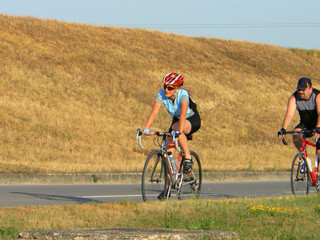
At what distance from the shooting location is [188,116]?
8844mm

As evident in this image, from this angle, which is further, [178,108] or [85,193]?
[85,193]

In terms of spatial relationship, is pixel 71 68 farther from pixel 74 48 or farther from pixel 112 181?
pixel 112 181

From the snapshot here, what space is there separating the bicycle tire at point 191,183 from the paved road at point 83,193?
130 cm

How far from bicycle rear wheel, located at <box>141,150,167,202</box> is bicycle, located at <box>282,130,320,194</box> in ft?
7.66

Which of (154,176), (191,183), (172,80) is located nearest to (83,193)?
(191,183)

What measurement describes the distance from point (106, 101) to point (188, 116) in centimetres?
2260

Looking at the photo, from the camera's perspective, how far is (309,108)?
369 inches

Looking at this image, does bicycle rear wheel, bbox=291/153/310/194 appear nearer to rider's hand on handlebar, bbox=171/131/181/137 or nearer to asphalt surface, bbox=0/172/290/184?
rider's hand on handlebar, bbox=171/131/181/137

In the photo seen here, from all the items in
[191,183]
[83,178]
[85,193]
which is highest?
[191,183]

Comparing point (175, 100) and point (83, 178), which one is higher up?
point (175, 100)

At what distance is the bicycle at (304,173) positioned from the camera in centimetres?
968

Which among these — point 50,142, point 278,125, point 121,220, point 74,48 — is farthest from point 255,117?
point 121,220

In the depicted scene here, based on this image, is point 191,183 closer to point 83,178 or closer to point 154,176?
point 154,176

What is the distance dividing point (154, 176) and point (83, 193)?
10.4 ft
